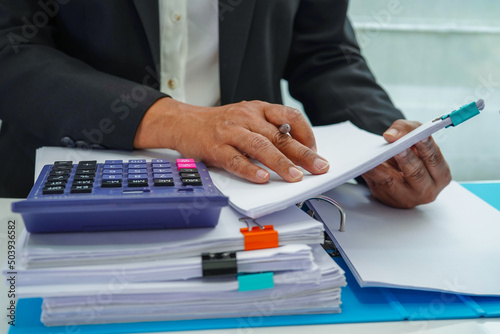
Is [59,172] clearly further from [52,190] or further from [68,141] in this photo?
[68,141]

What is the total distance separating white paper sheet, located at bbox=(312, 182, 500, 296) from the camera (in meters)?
0.54

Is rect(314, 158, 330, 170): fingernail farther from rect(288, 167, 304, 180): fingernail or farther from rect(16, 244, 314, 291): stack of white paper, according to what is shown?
rect(16, 244, 314, 291): stack of white paper

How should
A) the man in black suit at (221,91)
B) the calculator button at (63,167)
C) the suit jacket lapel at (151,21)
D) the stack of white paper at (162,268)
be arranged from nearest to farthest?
the stack of white paper at (162,268), the calculator button at (63,167), the man in black suit at (221,91), the suit jacket lapel at (151,21)

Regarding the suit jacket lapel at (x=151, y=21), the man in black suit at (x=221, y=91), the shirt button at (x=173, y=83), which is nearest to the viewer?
the man in black suit at (x=221, y=91)

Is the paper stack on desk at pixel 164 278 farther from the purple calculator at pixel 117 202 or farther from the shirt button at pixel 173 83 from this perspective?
the shirt button at pixel 173 83

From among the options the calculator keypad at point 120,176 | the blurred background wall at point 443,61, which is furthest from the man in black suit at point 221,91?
the blurred background wall at point 443,61

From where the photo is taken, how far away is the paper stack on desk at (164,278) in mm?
452

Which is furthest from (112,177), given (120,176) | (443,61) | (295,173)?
(443,61)

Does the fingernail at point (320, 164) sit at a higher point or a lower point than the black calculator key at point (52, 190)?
lower

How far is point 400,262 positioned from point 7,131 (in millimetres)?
781

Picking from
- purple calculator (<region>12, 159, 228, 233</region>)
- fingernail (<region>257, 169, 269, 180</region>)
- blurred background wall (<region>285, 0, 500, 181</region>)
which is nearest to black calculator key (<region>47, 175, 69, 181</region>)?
purple calculator (<region>12, 159, 228, 233</region>)

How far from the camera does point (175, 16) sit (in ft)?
3.09

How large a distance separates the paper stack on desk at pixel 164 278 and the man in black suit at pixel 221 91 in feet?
0.49

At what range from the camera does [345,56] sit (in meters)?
1.06
